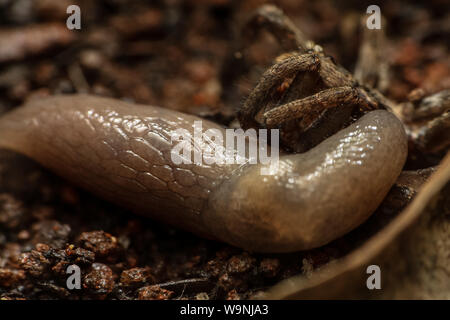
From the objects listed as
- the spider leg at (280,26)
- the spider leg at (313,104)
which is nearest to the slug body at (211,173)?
the spider leg at (313,104)

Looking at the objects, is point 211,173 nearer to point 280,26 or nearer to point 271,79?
point 271,79

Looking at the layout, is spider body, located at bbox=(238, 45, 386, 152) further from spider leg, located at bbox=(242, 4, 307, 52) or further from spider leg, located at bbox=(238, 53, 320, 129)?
spider leg, located at bbox=(242, 4, 307, 52)

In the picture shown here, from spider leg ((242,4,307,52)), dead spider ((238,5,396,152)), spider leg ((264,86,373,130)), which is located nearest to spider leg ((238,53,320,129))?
dead spider ((238,5,396,152))

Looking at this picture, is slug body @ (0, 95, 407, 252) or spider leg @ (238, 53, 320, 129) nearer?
slug body @ (0, 95, 407, 252)

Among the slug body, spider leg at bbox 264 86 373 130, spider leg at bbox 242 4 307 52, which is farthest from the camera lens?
spider leg at bbox 242 4 307 52

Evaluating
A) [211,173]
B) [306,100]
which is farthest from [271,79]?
[211,173]

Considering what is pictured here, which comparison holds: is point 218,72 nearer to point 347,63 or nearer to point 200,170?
point 347,63

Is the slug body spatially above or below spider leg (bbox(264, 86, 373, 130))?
below

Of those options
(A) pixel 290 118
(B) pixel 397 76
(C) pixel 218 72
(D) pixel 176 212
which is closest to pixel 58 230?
(D) pixel 176 212
